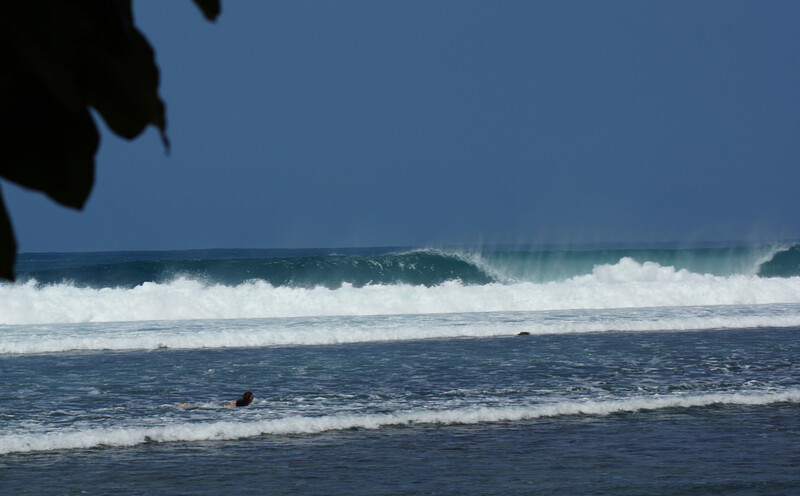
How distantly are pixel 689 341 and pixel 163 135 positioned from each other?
58.9 feet

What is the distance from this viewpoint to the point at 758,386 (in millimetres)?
12109

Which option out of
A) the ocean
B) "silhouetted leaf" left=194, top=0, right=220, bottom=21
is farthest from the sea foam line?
"silhouetted leaf" left=194, top=0, right=220, bottom=21

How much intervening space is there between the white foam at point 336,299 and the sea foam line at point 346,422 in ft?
48.9

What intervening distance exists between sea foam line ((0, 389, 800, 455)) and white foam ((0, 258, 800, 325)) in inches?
586

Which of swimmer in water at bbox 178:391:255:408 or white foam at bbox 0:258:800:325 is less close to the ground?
swimmer in water at bbox 178:391:255:408

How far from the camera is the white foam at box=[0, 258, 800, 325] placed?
25016mm

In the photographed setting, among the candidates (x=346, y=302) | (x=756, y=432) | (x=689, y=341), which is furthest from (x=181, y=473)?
(x=346, y=302)

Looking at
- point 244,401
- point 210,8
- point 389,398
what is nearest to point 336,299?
point 389,398

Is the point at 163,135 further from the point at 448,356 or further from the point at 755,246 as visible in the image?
the point at 755,246

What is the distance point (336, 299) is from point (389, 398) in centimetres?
1545

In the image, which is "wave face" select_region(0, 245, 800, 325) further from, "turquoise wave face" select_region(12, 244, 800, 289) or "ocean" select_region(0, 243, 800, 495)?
"ocean" select_region(0, 243, 800, 495)

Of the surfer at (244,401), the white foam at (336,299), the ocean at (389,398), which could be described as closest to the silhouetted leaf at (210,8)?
the ocean at (389,398)

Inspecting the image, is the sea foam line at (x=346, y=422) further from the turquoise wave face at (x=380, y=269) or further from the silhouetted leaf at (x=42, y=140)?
the turquoise wave face at (x=380, y=269)

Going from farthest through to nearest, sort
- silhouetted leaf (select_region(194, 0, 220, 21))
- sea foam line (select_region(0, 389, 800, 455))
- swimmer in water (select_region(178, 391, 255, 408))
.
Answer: swimmer in water (select_region(178, 391, 255, 408))
sea foam line (select_region(0, 389, 800, 455))
silhouetted leaf (select_region(194, 0, 220, 21))
